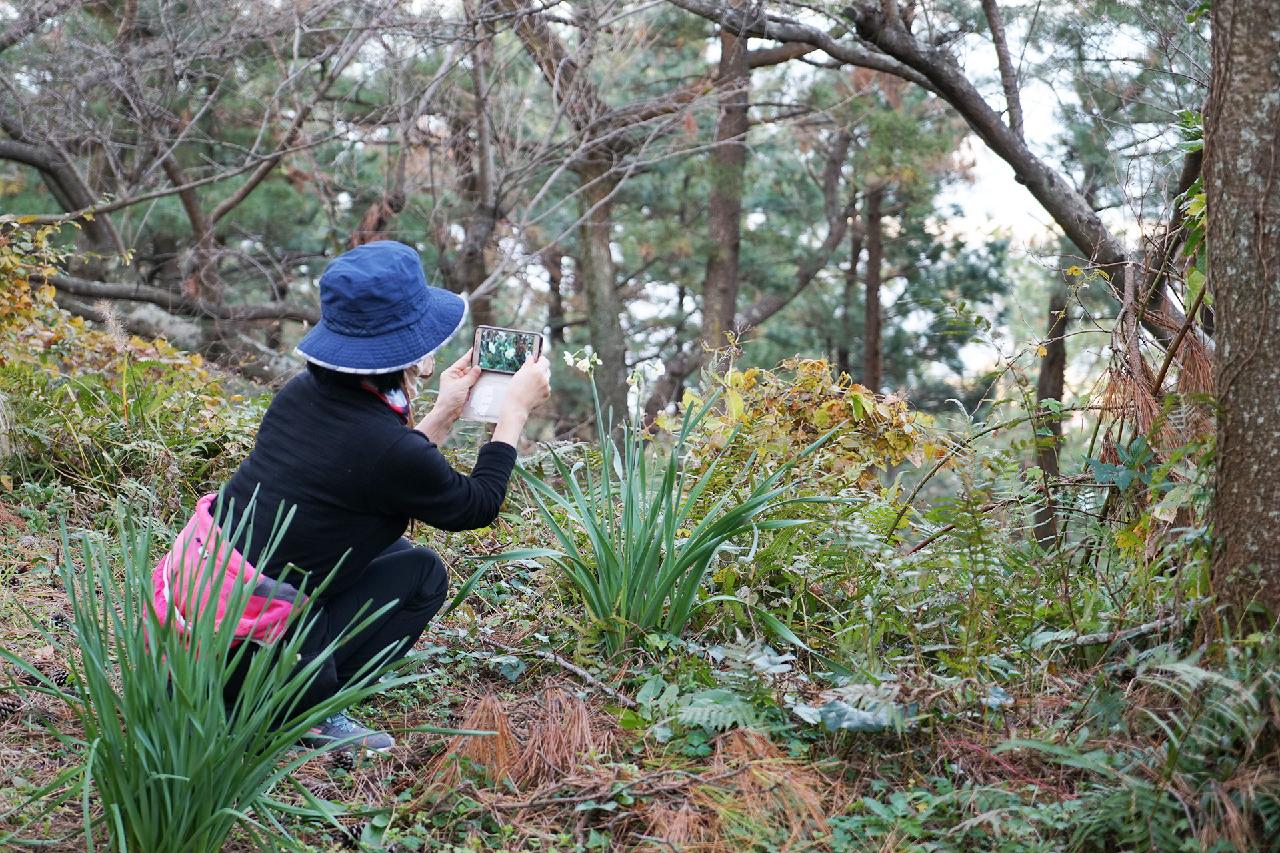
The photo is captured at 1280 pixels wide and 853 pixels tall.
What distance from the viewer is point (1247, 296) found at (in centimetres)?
228

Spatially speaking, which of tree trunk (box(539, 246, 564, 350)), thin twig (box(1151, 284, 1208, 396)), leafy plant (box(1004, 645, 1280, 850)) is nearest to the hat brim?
leafy plant (box(1004, 645, 1280, 850))

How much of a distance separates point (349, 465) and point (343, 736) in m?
0.71

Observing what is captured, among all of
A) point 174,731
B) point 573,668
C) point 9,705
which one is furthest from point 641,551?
point 9,705

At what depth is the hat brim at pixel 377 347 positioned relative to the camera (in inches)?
103

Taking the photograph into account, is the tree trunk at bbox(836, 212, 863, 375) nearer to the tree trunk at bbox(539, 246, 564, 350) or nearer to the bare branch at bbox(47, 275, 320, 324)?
the tree trunk at bbox(539, 246, 564, 350)

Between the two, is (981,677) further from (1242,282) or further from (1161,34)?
(1161,34)

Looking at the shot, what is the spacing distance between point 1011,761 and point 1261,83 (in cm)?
Answer: 146

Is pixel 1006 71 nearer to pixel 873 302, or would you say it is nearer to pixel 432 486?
pixel 432 486

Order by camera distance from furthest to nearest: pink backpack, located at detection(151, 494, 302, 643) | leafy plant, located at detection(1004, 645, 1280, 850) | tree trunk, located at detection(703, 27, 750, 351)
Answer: tree trunk, located at detection(703, 27, 750, 351)
pink backpack, located at detection(151, 494, 302, 643)
leafy plant, located at detection(1004, 645, 1280, 850)

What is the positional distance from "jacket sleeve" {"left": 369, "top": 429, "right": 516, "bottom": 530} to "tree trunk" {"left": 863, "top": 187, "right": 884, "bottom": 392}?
1149cm

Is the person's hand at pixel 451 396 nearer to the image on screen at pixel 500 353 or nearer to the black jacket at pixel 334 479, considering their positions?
the image on screen at pixel 500 353

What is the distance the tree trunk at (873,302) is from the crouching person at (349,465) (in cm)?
1158

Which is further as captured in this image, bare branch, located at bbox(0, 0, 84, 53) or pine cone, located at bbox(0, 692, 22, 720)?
bare branch, located at bbox(0, 0, 84, 53)

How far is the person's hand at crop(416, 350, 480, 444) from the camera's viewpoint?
3.06 metres
